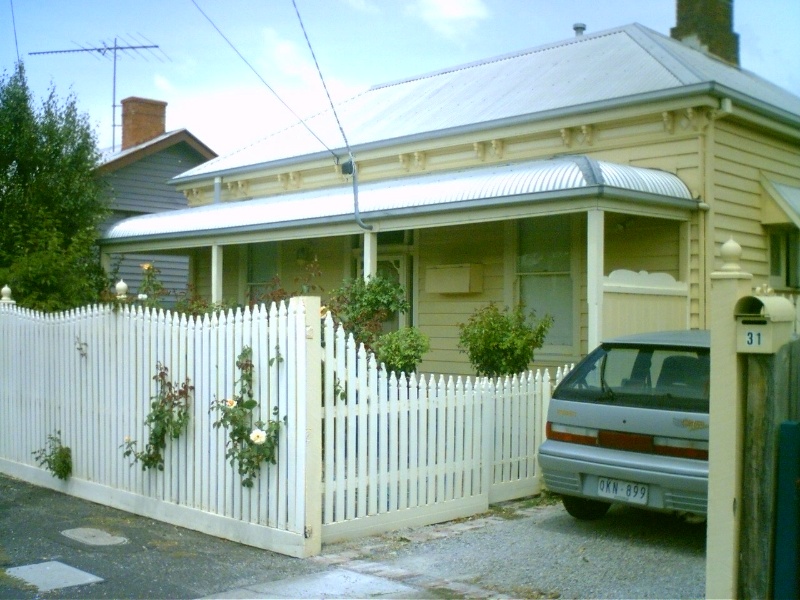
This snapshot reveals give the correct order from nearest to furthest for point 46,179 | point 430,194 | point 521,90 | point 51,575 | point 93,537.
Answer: point 51,575 → point 93,537 → point 430,194 → point 521,90 → point 46,179

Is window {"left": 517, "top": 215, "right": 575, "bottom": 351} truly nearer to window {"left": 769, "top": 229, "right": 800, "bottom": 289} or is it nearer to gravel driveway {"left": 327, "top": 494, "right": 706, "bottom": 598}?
window {"left": 769, "top": 229, "right": 800, "bottom": 289}

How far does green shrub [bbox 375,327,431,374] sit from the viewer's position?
9641mm

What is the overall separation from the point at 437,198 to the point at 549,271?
205cm

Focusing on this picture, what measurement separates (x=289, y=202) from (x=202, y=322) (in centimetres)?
674

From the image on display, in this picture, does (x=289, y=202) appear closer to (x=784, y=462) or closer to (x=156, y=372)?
(x=156, y=372)

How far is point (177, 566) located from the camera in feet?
22.1

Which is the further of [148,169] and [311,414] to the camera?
[148,169]

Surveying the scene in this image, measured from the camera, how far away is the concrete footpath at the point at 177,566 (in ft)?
20.0

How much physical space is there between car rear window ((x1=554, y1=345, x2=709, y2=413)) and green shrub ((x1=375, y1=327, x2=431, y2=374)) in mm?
2089

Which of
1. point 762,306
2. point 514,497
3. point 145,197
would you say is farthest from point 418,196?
point 145,197

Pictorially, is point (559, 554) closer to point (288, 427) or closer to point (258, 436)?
point (288, 427)

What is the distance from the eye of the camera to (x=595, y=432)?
7.58m

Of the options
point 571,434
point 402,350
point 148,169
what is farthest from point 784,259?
point 148,169

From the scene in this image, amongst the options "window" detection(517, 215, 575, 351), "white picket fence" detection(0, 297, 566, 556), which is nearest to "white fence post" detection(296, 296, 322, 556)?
"white picket fence" detection(0, 297, 566, 556)
